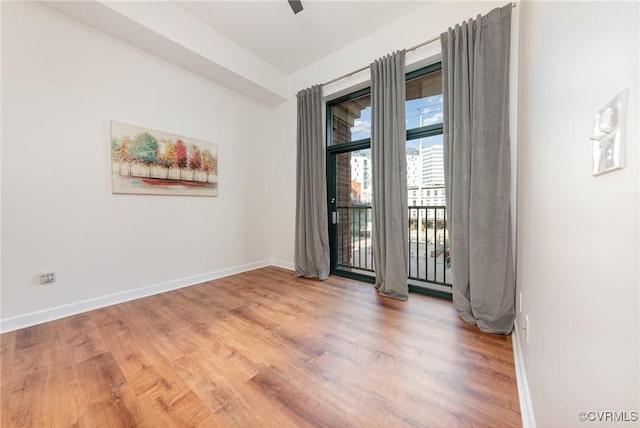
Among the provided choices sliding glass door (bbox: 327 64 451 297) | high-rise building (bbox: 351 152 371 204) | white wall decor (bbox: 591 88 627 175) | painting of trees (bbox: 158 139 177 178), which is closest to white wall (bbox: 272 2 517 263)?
sliding glass door (bbox: 327 64 451 297)

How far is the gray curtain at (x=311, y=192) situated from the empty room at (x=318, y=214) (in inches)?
1.3

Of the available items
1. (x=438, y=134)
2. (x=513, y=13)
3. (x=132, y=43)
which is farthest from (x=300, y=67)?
(x=513, y=13)

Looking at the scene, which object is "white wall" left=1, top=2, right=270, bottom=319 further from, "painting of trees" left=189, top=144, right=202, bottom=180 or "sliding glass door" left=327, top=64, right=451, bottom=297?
"sliding glass door" left=327, top=64, right=451, bottom=297

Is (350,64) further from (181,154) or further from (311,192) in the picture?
(181,154)

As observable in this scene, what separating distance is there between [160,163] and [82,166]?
0.67 m

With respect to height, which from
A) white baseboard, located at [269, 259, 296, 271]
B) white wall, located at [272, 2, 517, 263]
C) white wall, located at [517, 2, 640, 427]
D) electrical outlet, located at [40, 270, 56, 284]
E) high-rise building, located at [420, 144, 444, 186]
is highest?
white wall, located at [272, 2, 517, 263]

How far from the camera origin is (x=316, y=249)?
10.9 ft

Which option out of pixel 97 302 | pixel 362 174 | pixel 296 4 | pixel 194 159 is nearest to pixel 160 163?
pixel 194 159

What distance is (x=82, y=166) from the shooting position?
7.48ft

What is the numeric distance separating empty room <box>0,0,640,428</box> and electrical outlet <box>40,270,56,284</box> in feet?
0.04

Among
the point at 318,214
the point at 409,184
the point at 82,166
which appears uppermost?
the point at 82,166

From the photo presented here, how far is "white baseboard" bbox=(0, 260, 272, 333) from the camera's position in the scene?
1.96 m

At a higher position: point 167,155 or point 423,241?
point 167,155

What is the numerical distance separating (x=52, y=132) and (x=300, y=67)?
3009 millimetres
